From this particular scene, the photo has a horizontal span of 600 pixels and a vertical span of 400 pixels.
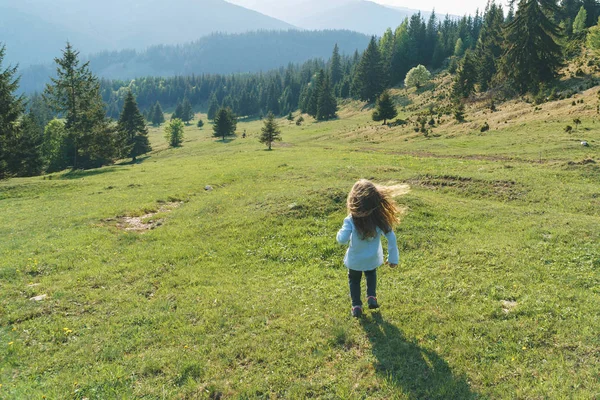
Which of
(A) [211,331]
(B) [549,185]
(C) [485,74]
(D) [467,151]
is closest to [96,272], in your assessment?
(A) [211,331]

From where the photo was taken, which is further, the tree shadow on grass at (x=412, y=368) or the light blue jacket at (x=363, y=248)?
the light blue jacket at (x=363, y=248)

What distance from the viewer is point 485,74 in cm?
6906

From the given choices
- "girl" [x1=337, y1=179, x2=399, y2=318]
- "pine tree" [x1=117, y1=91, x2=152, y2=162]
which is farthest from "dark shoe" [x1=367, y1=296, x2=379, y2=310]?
"pine tree" [x1=117, y1=91, x2=152, y2=162]

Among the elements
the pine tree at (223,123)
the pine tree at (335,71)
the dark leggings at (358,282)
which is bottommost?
the dark leggings at (358,282)

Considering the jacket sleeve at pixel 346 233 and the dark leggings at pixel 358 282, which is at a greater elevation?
the jacket sleeve at pixel 346 233

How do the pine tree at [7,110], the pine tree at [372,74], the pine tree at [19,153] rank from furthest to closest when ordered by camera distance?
the pine tree at [372,74], the pine tree at [19,153], the pine tree at [7,110]

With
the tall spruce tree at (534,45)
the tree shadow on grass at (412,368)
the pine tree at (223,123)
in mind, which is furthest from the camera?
the pine tree at (223,123)

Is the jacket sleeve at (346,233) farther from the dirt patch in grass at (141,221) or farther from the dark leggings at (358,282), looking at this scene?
the dirt patch in grass at (141,221)

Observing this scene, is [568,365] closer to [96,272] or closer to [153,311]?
[153,311]

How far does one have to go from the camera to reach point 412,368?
21.1 feet

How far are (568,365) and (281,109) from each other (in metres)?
156

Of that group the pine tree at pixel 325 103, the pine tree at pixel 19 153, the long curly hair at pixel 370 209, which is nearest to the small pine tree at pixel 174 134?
the pine tree at pixel 19 153

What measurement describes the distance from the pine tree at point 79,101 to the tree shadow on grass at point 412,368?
5411 cm

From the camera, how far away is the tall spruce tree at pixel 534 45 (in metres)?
52.1
